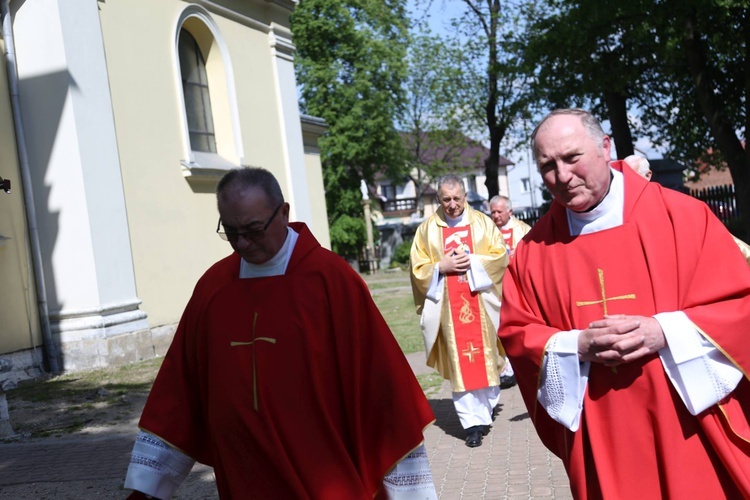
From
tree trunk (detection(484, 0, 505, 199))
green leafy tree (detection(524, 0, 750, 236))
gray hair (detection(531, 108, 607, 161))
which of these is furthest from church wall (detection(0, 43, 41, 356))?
tree trunk (detection(484, 0, 505, 199))

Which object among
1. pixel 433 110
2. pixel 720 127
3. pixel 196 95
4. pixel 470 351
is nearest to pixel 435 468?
pixel 470 351

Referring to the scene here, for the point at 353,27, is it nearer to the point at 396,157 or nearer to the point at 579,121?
the point at 396,157

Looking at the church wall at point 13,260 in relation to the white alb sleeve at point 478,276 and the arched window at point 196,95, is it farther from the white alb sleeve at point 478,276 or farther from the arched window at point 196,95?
the white alb sleeve at point 478,276

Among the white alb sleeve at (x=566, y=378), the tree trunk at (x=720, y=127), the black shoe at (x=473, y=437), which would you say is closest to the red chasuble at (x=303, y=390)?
the white alb sleeve at (x=566, y=378)

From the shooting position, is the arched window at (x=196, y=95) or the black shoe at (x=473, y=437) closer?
the black shoe at (x=473, y=437)

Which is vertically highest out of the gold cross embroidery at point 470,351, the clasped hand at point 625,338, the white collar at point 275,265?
the white collar at point 275,265

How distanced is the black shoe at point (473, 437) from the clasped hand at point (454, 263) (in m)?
1.34

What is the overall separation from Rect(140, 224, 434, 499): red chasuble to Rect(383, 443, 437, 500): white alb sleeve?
0.13 feet

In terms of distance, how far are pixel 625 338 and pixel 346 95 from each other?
32939 mm

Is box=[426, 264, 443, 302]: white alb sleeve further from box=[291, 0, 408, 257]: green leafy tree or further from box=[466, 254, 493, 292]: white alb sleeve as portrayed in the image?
box=[291, 0, 408, 257]: green leafy tree

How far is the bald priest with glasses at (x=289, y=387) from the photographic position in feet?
10.7

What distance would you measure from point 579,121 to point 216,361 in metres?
1.56

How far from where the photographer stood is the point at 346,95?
116 ft

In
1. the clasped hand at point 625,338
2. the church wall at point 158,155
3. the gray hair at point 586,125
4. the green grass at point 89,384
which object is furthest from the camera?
the church wall at point 158,155
